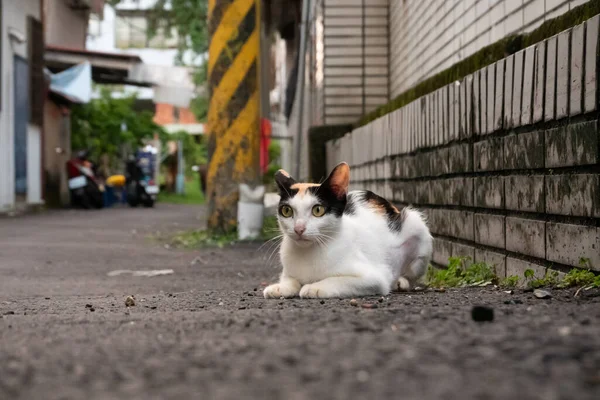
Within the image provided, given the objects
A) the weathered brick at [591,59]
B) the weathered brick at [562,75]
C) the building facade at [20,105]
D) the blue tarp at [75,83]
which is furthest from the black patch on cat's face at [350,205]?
the blue tarp at [75,83]

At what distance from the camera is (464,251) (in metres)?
5.04

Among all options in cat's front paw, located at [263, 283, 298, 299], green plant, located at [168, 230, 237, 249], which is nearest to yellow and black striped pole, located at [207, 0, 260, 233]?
green plant, located at [168, 230, 237, 249]

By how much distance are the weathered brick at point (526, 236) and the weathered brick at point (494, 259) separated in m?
0.11

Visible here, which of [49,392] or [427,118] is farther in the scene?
A: [427,118]

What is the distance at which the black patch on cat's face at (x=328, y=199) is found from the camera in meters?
4.03

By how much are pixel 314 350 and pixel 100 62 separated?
69.2ft

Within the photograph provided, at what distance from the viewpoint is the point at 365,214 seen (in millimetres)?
4488

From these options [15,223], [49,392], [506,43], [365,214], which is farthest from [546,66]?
[15,223]

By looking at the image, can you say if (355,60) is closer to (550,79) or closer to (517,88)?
(517,88)

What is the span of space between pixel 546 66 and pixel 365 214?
1260mm

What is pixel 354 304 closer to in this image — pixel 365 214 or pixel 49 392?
pixel 365 214

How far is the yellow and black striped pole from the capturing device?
9641 millimetres

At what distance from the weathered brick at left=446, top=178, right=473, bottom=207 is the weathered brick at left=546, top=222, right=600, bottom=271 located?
1.14 m

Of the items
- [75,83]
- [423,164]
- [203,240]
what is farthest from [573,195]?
[75,83]
